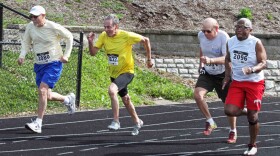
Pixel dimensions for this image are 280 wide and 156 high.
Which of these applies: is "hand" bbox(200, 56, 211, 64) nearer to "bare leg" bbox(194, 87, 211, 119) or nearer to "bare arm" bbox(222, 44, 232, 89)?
"bare arm" bbox(222, 44, 232, 89)

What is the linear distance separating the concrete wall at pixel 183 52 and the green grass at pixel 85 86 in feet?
2.69

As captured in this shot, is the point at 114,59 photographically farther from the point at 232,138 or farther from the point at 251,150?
the point at 251,150

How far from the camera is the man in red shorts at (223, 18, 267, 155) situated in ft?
33.9

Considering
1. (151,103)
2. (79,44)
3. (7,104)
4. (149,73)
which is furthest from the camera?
(149,73)

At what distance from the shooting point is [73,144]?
11047 millimetres

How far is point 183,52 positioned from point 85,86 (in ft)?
14.3

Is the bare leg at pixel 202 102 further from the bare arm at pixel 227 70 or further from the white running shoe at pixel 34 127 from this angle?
the white running shoe at pixel 34 127

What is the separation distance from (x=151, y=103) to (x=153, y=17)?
5.34m

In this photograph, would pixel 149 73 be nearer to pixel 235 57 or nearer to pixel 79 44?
pixel 79 44

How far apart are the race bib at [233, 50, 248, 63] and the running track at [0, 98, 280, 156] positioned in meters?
1.15

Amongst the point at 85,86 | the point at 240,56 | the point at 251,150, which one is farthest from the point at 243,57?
the point at 85,86

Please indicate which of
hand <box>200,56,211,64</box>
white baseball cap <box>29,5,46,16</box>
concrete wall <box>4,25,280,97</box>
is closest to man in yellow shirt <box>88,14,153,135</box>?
white baseball cap <box>29,5,46,16</box>

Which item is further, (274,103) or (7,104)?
(274,103)

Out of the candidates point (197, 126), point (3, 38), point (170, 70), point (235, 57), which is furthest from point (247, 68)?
point (170, 70)
